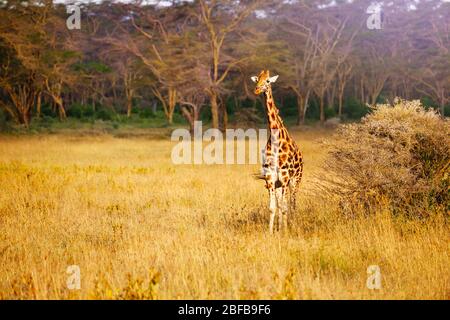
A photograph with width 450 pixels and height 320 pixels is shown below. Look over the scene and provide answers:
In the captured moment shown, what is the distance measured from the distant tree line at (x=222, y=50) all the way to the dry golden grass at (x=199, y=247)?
1637 centimetres

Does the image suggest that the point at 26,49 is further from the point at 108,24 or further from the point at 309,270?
the point at 309,270

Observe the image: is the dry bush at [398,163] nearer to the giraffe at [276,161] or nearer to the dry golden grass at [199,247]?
the dry golden grass at [199,247]

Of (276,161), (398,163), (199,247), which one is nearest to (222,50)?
(398,163)

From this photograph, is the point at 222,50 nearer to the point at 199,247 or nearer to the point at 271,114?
the point at 271,114

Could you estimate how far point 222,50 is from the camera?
2820 cm

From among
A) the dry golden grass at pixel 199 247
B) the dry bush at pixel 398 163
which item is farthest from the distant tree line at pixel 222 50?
the dry bush at pixel 398 163

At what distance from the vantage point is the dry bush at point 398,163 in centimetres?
702

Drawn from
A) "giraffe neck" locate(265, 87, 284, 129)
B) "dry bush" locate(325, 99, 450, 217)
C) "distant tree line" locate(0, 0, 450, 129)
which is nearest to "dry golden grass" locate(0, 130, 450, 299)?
"dry bush" locate(325, 99, 450, 217)

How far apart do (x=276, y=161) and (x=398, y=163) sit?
1.70m

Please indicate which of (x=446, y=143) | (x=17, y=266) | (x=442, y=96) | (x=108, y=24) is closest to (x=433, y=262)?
(x=446, y=143)

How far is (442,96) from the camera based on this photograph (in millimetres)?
33344

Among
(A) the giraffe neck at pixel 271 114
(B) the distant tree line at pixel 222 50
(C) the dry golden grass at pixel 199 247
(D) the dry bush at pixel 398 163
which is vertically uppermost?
(B) the distant tree line at pixel 222 50

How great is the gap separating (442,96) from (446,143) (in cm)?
2854

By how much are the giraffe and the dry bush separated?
2.79 ft
